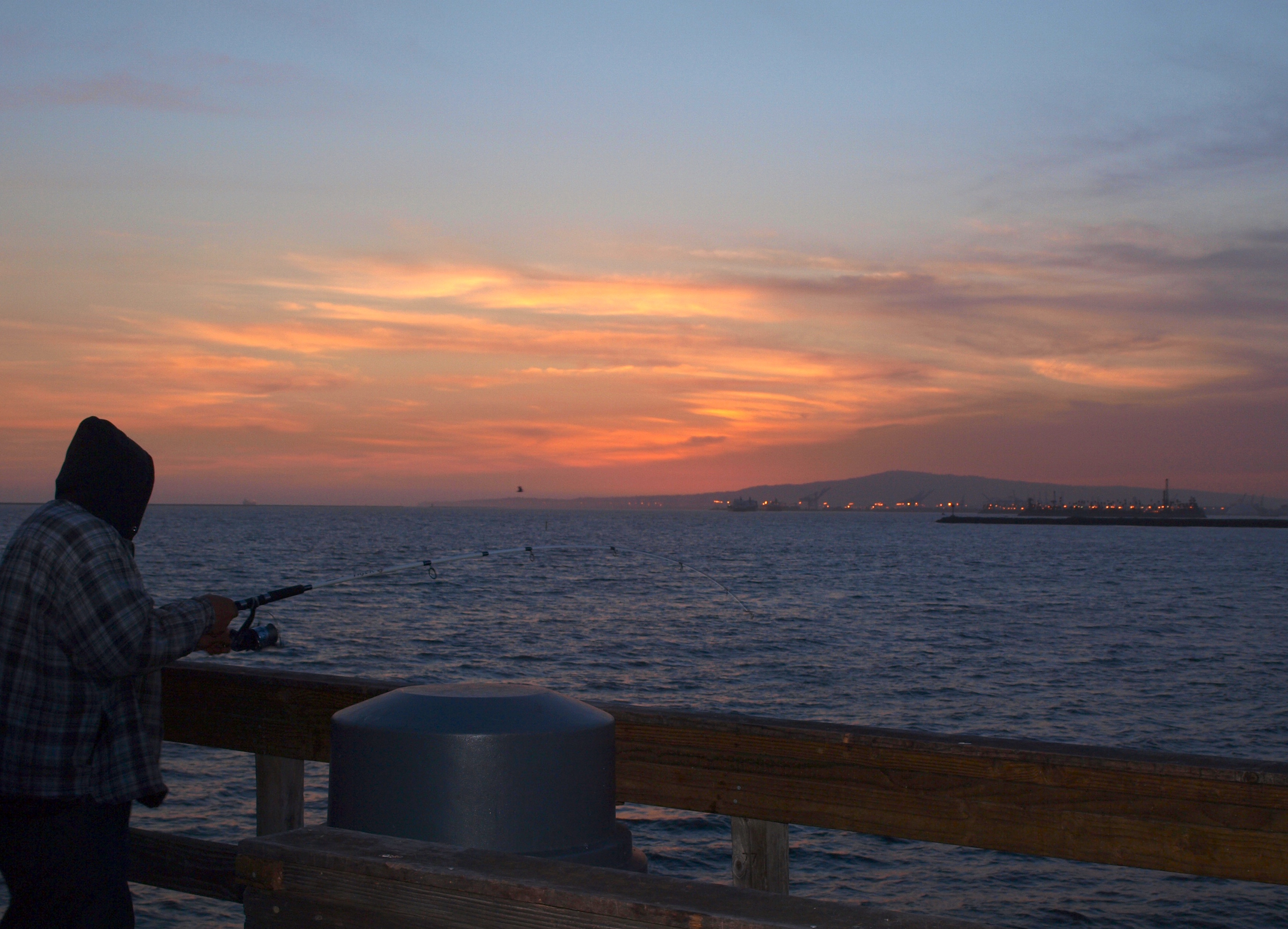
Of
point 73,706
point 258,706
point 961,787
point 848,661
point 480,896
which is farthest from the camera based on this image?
point 848,661

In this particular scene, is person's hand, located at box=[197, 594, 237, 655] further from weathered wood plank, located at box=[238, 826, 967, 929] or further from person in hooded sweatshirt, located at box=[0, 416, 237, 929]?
weathered wood plank, located at box=[238, 826, 967, 929]

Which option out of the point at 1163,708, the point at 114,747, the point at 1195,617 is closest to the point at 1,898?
the point at 114,747

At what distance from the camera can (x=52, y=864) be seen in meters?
2.72

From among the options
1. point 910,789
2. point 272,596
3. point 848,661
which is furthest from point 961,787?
point 848,661

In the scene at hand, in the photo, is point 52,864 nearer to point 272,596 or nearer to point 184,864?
point 184,864

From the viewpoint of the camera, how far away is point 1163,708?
21219 mm

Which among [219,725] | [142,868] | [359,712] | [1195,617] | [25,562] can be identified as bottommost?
[1195,617]

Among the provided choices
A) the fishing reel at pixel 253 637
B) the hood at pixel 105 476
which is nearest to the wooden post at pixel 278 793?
the fishing reel at pixel 253 637

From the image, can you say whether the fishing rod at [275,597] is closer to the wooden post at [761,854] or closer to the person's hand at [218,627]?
the person's hand at [218,627]

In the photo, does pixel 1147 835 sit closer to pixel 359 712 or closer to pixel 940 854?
pixel 359 712

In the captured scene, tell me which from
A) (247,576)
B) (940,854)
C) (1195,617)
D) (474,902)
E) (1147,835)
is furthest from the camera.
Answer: (247,576)

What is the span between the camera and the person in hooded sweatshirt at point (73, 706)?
8.69 ft

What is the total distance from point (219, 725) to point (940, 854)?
10.8 metres

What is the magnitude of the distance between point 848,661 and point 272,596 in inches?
946
